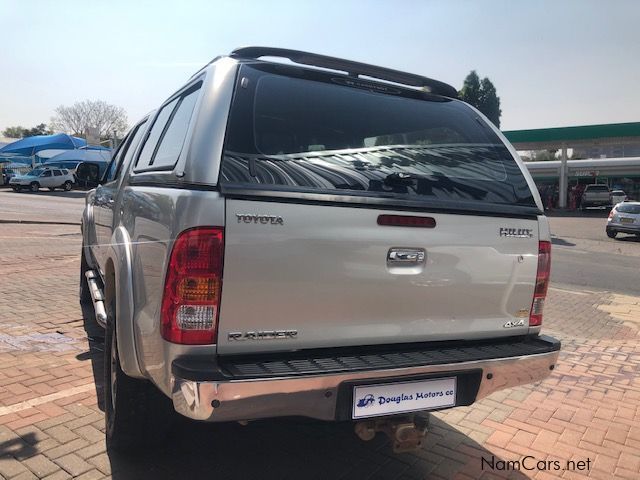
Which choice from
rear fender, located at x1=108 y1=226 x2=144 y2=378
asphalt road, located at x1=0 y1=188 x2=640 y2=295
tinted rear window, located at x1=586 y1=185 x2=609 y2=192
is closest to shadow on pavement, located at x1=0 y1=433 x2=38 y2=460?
rear fender, located at x1=108 y1=226 x2=144 y2=378

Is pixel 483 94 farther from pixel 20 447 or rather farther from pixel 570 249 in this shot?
pixel 20 447

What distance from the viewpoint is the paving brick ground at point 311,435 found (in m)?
2.94

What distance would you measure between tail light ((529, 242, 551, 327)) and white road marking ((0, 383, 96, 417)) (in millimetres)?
3078

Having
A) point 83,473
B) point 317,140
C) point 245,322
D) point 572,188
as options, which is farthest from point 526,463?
point 572,188

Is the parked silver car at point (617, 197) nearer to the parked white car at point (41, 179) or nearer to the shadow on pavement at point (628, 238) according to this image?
the shadow on pavement at point (628, 238)

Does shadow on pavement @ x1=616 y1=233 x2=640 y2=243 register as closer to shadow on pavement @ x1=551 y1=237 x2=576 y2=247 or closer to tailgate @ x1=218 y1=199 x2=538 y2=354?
shadow on pavement @ x1=551 y1=237 x2=576 y2=247

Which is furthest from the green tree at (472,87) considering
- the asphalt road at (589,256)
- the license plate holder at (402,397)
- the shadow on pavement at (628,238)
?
the license plate holder at (402,397)

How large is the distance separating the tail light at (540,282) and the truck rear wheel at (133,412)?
2.05 m

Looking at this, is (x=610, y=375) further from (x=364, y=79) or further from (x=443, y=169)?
(x=364, y=79)

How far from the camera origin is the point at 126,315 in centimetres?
257

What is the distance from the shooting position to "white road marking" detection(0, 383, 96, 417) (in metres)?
3.51

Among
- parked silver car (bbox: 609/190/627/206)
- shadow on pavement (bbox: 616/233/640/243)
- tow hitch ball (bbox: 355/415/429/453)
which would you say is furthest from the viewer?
parked silver car (bbox: 609/190/627/206)

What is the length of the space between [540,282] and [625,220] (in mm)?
18591

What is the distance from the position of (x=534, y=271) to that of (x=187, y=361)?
189 cm
